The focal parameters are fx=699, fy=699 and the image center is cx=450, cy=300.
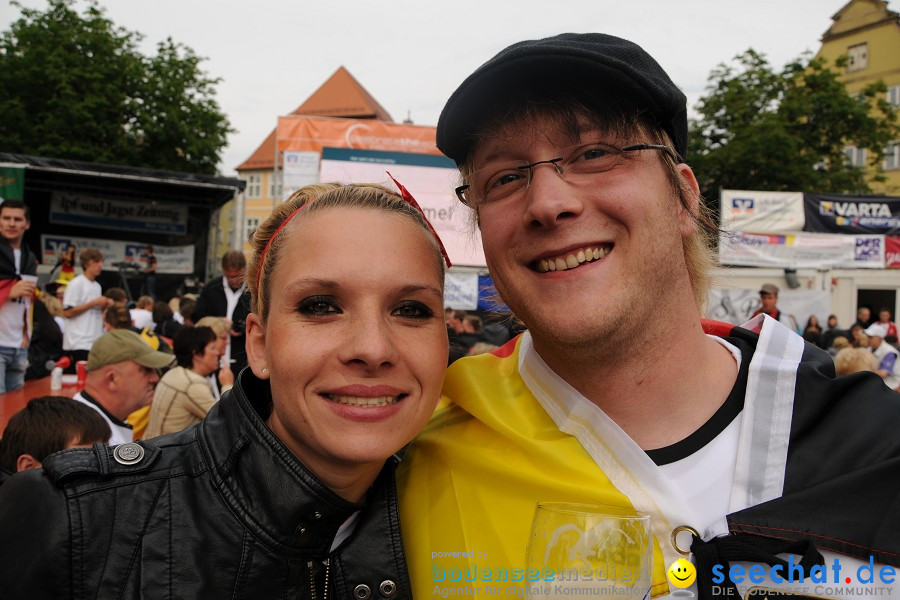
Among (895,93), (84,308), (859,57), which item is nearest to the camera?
(84,308)

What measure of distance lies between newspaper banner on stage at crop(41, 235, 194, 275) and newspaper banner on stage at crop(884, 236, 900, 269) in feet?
53.9

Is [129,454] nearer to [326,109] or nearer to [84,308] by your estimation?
[84,308]

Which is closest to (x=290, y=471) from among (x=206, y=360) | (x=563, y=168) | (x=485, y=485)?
(x=485, y=485)

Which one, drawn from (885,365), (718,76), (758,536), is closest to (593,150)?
(758,536)

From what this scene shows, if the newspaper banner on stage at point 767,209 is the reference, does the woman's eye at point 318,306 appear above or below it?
below

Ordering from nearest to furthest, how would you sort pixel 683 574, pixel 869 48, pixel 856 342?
pixel 683 574 < pixel 856 342 < pixel 869 48

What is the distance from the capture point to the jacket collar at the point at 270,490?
4.94 ft

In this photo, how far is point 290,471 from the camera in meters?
1.53

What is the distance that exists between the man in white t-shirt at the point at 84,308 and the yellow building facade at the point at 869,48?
36233 millimetres

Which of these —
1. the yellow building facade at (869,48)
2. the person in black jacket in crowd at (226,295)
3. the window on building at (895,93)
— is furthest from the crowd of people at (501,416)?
the window on building at (895,93)

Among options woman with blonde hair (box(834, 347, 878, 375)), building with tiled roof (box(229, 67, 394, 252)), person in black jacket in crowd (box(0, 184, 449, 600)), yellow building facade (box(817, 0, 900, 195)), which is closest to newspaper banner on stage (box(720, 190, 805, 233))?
woman with blonde hair (box(834, 347, 878, 375))

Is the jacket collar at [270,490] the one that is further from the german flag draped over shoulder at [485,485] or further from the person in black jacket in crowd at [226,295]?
the person in black jacket in crowd at [226,295]

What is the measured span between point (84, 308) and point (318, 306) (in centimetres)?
766

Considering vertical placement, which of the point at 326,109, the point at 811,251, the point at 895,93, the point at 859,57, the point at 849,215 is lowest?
the point at 811,251
